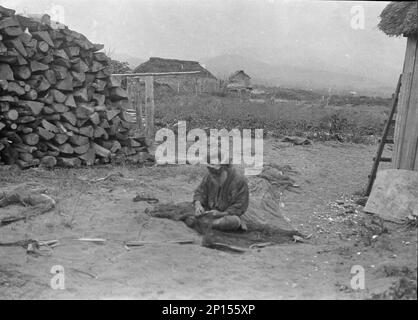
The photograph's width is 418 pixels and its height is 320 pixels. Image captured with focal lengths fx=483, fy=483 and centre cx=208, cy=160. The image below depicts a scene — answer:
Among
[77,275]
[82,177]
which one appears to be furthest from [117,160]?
[77,275]

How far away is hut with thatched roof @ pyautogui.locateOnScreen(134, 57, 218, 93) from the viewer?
36.5 m

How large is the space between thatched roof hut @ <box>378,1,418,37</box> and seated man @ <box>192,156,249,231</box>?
388 centimetres

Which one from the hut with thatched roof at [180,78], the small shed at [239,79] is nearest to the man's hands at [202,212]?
Answer: the hut with thatched roof at [180,78]

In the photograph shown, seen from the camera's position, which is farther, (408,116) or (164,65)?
(164,65)

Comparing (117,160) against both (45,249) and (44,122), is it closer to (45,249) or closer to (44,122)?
(44,122)

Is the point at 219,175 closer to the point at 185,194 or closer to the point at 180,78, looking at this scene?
the point at 185,194

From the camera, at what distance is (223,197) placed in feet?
22.6

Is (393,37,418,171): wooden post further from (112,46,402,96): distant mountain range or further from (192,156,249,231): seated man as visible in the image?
(112,46,402,96): distant mountain range

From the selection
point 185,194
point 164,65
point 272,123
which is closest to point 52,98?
point 185,194

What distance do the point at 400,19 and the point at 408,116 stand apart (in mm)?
1698

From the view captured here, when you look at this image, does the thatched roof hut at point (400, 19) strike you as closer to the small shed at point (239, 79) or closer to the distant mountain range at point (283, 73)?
the small shed at point (239, 79)

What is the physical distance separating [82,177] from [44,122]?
1.50 meters

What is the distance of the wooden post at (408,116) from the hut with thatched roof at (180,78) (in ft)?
85.1

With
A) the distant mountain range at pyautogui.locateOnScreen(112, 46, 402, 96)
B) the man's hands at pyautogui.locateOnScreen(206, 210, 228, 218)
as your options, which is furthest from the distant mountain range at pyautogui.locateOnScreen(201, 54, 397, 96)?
the man's hands at pyautogui.locateOnScreen(206, 210, 228, 218)
